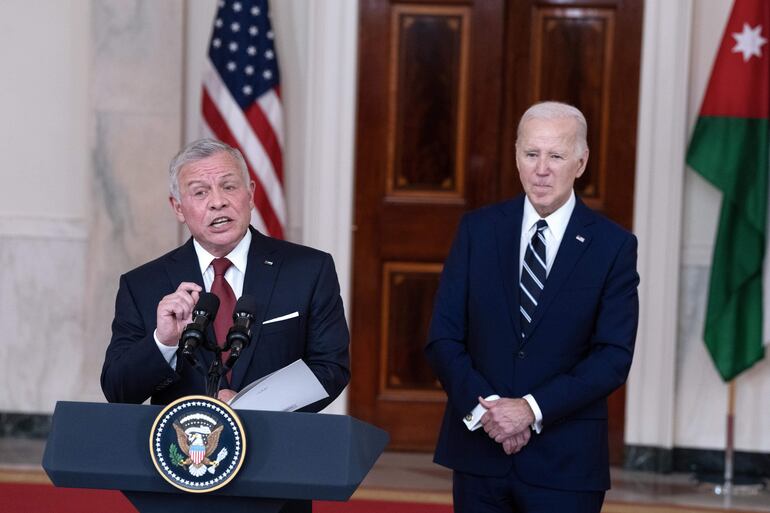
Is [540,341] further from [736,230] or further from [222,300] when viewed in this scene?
[736,230]

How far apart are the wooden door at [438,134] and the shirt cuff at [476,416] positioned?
379 cm

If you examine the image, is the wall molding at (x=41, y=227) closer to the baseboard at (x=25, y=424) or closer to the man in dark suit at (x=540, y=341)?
the baseboard at (x=25, y=424)

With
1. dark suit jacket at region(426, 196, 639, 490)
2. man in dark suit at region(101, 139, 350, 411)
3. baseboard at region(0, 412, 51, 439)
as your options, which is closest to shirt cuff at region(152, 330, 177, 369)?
man in dark suit at region(101, 139, 350, 411)

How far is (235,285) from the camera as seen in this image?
3049mm

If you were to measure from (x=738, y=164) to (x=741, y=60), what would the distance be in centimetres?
55

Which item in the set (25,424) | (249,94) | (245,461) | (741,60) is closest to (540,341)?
(245,461)

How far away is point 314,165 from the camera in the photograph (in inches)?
267

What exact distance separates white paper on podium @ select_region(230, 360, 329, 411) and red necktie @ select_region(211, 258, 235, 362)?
11.8 inches

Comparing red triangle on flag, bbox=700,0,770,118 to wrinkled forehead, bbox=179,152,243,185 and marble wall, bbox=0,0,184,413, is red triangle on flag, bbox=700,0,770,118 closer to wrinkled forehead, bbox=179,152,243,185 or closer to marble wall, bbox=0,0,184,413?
marble wall, bbox=0,0,184,413

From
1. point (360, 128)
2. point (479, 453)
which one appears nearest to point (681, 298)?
point (360, 128)

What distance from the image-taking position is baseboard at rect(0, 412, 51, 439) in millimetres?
7031

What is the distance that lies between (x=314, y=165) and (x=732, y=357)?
251 cm

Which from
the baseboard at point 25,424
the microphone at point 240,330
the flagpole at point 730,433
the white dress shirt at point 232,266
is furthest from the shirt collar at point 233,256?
the baseboard at point 25,424

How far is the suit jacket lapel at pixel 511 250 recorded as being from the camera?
10.4 ft
